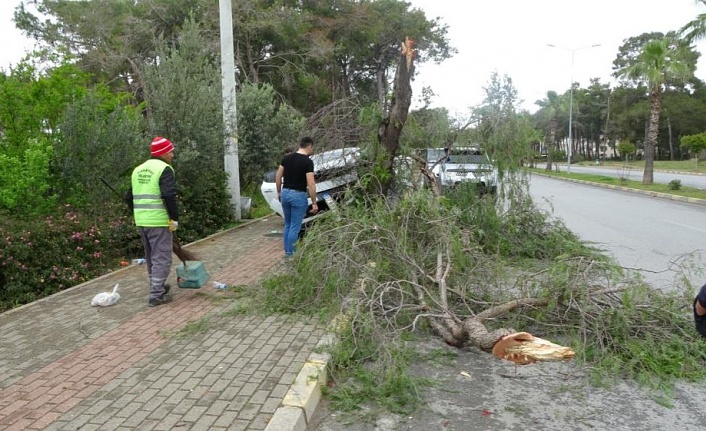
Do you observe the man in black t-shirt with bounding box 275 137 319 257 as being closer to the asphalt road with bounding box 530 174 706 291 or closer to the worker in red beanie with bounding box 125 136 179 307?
the worker in red beanie with bounding box 125 136 179 307

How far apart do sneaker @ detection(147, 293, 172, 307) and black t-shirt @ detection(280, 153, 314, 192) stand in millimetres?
2273

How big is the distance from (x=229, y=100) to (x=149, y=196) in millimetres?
5962

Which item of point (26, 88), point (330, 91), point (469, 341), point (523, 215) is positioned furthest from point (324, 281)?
point (330, 91)

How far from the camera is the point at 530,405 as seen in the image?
3688mm

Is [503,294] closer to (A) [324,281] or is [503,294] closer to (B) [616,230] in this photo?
(A) [324,281]

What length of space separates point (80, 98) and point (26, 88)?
77cm

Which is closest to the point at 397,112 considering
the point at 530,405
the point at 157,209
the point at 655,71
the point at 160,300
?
the point at 157,209

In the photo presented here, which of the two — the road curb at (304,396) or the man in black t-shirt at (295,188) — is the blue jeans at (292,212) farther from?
the road curb at (304,396)

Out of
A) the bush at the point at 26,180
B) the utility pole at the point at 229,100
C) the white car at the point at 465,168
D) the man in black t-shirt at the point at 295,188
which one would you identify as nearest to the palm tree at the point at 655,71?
the white car at the point at 465,168

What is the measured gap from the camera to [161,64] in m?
9.46

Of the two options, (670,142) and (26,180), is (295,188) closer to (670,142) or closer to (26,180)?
(26,180)

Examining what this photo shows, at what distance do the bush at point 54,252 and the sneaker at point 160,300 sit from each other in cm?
147

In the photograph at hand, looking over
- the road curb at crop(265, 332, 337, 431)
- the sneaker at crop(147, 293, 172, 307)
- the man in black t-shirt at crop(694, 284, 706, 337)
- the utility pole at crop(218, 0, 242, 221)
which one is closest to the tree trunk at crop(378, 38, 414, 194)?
the sneaker at crop(147, 293, 172, 307)

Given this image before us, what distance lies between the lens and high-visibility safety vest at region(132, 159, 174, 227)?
18.4ft
